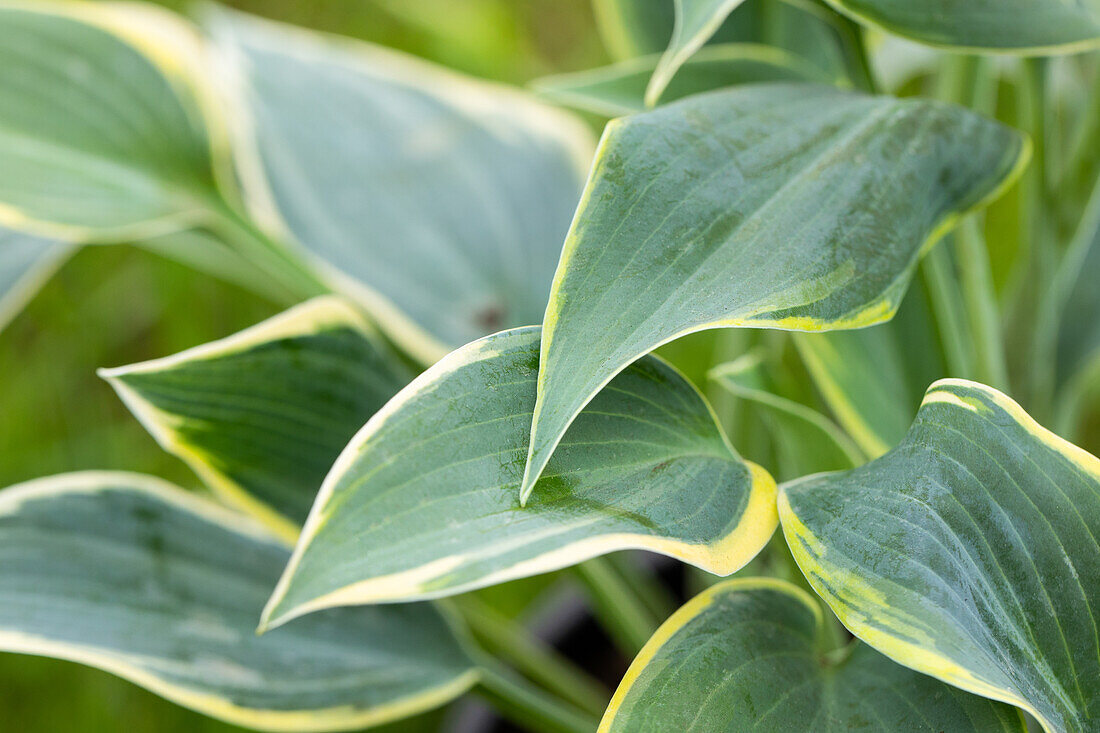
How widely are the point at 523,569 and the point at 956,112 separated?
0.61ft

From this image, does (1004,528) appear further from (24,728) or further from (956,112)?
(24,728)

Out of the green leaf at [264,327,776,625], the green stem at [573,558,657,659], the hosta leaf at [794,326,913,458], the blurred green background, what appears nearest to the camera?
the green leaf at [264,327,776,625]

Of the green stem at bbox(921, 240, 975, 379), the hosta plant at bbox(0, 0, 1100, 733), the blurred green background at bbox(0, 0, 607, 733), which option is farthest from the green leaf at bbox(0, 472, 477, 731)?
the blurred green background at bbox(0, 0, 607, 733)

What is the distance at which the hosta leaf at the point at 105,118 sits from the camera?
13.4 inches

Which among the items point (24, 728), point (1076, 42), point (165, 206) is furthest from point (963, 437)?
point (24, 728)

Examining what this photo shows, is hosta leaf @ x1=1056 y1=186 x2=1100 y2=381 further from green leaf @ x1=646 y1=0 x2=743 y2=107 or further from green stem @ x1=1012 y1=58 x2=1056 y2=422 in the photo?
green leaf @ x1=646 y1=0 x2=743 y2=107

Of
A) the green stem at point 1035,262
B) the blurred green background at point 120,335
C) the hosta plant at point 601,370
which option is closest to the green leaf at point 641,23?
the hosta plant at point 601,370

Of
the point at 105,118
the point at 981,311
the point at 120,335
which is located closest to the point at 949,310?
the point at 981,311

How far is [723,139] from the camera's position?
0.20 metres

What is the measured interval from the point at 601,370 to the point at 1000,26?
158 millimetres

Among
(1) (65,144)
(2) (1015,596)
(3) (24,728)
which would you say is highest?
(1) (65,144)

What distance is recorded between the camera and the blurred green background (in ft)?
1.88

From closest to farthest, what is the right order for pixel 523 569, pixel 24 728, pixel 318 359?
pixel 523 569 → pixel 318 359 → pixel 24 728

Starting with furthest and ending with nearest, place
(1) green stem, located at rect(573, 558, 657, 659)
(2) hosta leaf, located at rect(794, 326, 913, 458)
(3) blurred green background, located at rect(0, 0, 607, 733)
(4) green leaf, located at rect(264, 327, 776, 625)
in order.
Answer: (3) blurred green background, located at rect(0, 0, 607, 733) → (1) green stem, located at rect(573, 558, 657, 659) → (2) hosta leaf, located at rect(794, 326, 913, 458) → (4) green leaf, located at rect(264, 327, 776, 625)
